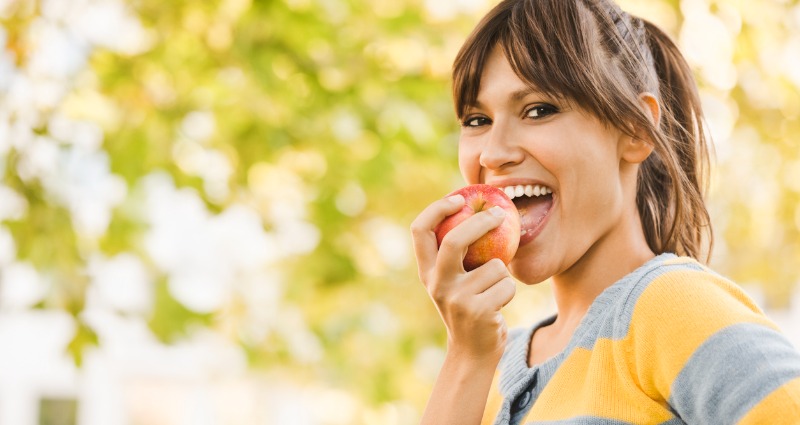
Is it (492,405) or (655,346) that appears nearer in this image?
(655,346)

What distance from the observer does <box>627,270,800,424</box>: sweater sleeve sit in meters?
1.06

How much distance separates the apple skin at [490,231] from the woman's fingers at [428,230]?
20 mm

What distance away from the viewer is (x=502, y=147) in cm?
151

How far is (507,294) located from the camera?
1454 mm

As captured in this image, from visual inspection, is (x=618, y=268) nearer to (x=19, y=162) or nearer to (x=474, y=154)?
(x=474, y=154)

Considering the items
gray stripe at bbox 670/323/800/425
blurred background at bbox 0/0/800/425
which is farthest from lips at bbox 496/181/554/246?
blurred background at bbox 0/0/800/425

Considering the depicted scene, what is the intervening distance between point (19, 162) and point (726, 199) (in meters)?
3.00

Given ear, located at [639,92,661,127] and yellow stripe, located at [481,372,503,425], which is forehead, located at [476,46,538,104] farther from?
yellow stripe, located at [481,372,503,425]

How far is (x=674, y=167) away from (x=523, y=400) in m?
0.42

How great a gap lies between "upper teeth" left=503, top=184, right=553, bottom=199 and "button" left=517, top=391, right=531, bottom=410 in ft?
0.98

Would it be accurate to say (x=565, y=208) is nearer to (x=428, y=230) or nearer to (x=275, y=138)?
(x=428, y=230)

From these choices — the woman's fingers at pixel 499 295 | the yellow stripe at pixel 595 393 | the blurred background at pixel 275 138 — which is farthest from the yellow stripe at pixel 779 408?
the blurred background at pixel 275 138

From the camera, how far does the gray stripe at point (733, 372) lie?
107 centimetres

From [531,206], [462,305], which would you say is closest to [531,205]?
[531,206]
